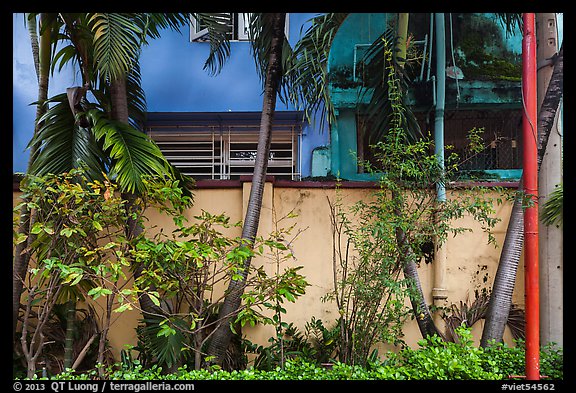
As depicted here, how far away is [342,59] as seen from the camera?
834 centimetres

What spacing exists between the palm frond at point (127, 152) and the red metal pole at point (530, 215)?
10.9ft

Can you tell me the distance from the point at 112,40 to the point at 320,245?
3.04 m

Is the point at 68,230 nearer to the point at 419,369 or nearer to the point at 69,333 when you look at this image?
the point at 69,333

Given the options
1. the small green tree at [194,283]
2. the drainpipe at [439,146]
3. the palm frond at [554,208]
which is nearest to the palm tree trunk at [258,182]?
the small green tree at [194,283]

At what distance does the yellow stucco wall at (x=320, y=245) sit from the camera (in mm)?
6117

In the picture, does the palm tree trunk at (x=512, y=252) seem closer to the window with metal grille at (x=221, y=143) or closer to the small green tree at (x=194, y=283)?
the small green tree at (x=194, y=283)

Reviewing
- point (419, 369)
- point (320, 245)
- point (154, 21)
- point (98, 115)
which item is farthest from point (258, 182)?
point (419, 369)

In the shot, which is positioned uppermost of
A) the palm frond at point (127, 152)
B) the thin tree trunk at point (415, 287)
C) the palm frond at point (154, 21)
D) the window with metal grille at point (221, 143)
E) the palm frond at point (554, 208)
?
the palm frond at point (154, 21)

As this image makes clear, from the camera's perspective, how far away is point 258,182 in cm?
578

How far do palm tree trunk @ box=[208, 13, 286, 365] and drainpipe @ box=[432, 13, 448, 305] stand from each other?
1.81 m

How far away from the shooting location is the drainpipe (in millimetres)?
5740

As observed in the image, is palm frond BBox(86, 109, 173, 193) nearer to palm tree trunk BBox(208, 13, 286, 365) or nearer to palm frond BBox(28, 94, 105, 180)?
palm frond BBox(28, 94, 105, 180)
